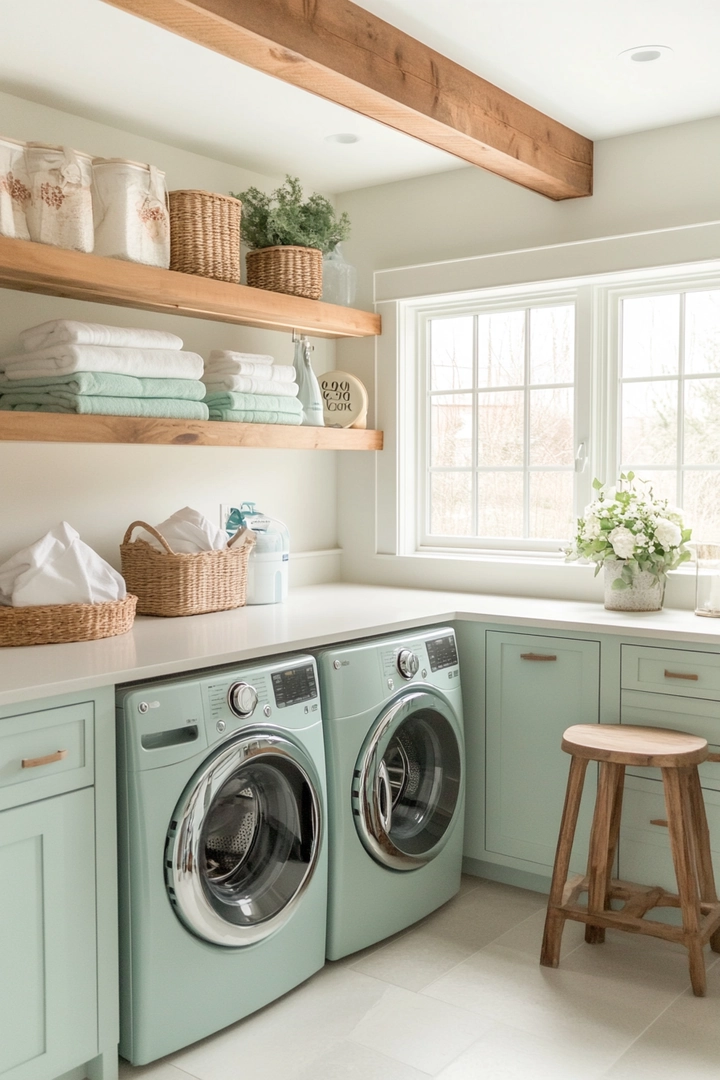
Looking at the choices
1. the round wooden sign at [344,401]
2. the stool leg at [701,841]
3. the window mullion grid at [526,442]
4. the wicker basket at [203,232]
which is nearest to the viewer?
→ the stool leg at [701,841]

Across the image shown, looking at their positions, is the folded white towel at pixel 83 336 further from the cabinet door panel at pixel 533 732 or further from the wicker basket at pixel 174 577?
the cabinet door panel at pixel 533 732

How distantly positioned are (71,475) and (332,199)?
1.68m

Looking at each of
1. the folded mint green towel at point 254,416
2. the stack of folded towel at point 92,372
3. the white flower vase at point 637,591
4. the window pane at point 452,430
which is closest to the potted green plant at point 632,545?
the white flower vase at point 637,591

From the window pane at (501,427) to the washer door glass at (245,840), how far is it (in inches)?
66.1

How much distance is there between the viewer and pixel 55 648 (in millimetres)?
2348

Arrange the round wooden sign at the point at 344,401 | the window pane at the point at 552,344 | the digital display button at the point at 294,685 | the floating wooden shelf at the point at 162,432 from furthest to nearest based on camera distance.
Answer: the round wooden sign at the point at 344,401, the window pane at the point at 552,344, the floating wooden shelf at the point at 162,432, the digital display button at the point at 294,685

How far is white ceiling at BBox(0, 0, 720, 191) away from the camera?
2365mm

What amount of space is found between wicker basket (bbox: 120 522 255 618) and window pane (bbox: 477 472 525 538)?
1.13m

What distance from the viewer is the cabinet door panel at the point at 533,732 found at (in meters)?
2.92

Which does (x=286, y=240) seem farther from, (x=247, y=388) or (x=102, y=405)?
(x=102, y=405)

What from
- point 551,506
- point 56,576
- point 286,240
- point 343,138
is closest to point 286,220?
point 286,240

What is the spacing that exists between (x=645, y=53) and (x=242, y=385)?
57.3 inches

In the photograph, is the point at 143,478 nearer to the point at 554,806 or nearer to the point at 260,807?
the point at 260,807

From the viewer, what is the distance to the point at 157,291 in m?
2.80
